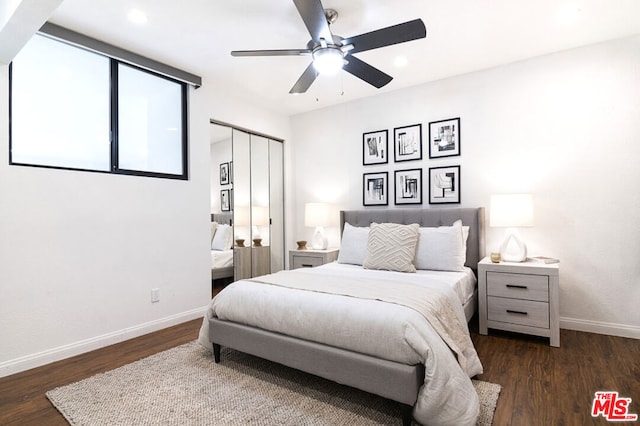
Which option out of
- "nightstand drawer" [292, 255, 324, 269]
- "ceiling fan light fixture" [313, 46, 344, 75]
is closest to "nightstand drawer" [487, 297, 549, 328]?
"nightstand drawer" [292, 255, 324, 269]

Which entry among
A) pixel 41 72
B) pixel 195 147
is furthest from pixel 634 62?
pixel 41 72

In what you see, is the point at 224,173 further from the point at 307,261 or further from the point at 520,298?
the point at 520,298

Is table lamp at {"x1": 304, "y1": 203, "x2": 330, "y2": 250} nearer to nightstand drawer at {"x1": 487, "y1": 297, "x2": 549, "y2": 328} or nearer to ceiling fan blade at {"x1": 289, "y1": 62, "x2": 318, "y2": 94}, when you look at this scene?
ceiling fan blade at {"x1": 289, "y1": 62, "x2": 318, "y2": 94}

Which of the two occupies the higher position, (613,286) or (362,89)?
(362,89)

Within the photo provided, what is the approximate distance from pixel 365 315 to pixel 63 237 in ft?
7.98

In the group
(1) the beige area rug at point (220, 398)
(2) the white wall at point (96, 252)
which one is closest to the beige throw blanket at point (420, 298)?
(1) the beige area rug at point (220, 398)

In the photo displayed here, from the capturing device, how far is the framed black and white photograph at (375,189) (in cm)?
414

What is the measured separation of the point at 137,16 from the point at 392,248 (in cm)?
278

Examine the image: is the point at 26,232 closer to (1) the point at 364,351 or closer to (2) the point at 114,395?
(2) the point at 114,395

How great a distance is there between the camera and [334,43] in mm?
2262

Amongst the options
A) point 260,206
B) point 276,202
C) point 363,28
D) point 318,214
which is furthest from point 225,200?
point 363,28

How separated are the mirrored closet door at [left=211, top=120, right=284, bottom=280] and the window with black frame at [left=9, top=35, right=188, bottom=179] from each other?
604mm

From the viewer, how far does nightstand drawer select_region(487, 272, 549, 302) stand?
277 cm

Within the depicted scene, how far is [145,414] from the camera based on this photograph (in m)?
1.85
